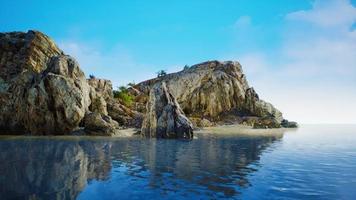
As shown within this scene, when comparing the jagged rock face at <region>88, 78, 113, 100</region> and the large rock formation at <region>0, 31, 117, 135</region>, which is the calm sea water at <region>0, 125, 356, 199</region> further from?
the jagged rock face at <region>88, 78, 113, 100</region>

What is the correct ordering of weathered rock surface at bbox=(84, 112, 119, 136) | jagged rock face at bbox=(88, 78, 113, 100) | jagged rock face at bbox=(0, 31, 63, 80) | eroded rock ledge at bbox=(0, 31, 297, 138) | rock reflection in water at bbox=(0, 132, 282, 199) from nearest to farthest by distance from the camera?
rock reflection in water at bbox=(0, 132, 282, 199) < eroded rock ledge at bbox=(0, 31, 297, 138) < weathered rock surface at bbox=(84, 112, 119, 136) < jagged rock face at bbox=(0, 31, 63, 80) < jagged rock face at bbox=(88, 78, 113, 100)

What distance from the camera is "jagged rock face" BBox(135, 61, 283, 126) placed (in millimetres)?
120750

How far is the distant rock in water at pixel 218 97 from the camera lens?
120 metres

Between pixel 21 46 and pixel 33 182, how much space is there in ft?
224

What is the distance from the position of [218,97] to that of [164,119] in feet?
228

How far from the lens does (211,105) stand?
4747 inches

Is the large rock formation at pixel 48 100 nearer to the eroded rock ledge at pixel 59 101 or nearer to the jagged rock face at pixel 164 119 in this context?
the eroded rock ledge at pixel 59 101

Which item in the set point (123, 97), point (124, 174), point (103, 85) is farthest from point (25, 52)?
point (124, 174)

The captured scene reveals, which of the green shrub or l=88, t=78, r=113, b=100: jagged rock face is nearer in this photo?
l=88, t=78, r=113, b=100: jagged rock face

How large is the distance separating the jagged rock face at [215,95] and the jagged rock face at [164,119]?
6067 cm

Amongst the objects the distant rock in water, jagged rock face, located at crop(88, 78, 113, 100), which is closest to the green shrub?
jagged rock face, located at crop(88, 78, 113, 100)

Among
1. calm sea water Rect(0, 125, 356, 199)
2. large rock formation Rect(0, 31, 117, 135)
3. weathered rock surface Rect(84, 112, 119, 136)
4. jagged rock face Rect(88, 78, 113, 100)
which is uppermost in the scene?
jagged rock face Rect(88, 78, 113, 100)

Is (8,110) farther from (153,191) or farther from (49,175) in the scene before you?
(153,191)

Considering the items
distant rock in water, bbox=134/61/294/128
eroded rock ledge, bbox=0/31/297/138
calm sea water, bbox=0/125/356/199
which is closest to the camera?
calm sea water, bbox=0/125/356/199
